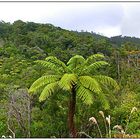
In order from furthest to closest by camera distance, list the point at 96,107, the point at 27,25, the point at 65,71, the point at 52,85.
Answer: the point at 27,25
the point at 96,107
the point at 65,71
the point at 52,85

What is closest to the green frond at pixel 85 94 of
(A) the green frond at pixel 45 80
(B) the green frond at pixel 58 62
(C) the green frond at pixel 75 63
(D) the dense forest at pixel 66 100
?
(D) the dense forest at pixel 66 100

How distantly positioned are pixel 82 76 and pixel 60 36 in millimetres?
20158

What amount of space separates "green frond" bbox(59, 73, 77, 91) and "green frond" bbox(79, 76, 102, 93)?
0.72ft

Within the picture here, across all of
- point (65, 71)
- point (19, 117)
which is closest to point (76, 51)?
point (19, 117)

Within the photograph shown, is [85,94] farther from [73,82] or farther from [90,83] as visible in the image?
[73,82]

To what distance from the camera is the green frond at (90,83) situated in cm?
1057

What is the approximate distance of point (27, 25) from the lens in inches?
1451

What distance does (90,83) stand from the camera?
1068 cm

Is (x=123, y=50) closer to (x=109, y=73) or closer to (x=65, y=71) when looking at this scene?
(x=109, y=73)

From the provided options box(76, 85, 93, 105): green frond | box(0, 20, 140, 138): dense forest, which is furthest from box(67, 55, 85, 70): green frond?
box(76, 85, 93, 105): green frond

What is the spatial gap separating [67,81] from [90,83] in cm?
61

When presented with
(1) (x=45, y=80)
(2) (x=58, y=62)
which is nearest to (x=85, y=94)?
(1) (x=45, y=80)

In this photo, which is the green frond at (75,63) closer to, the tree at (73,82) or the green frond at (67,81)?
the tree at (73,82)

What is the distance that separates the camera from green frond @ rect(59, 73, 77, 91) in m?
10.4
